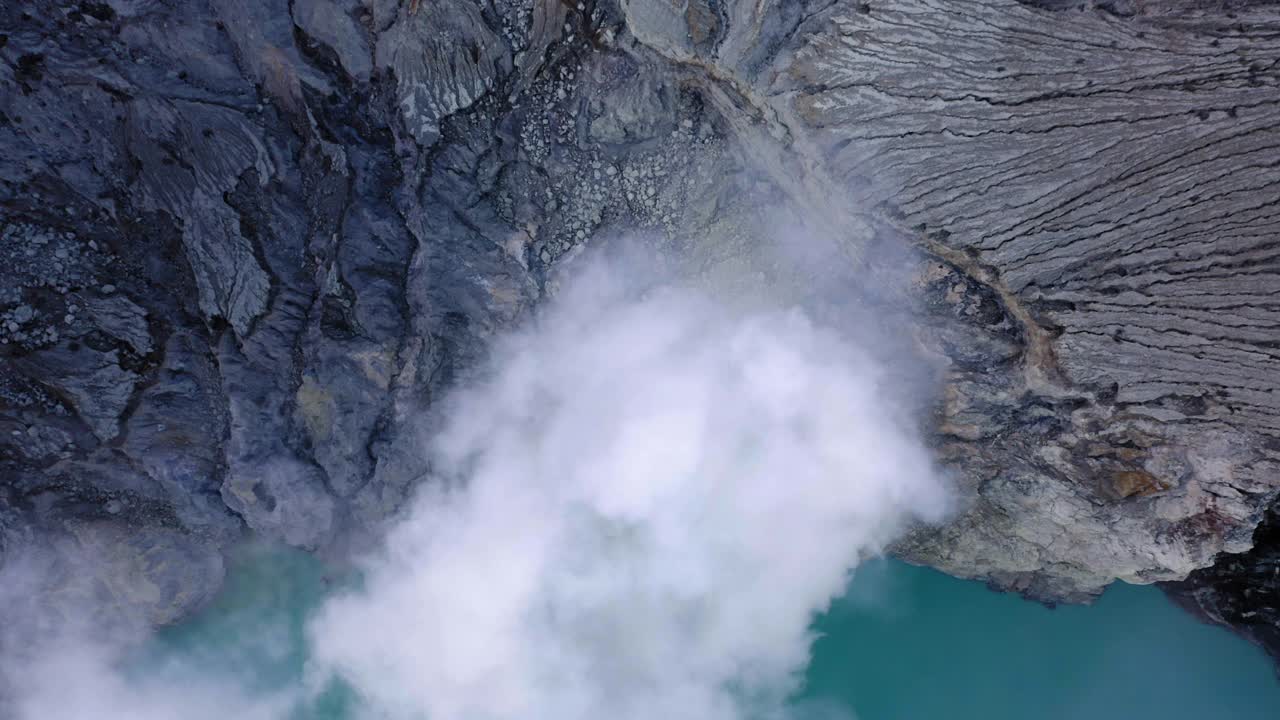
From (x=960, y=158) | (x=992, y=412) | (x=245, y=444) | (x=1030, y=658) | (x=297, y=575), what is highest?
(x=960, y=158)

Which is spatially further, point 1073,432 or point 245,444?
point 245,444

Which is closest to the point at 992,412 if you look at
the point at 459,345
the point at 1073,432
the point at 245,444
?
the point at 1073,432

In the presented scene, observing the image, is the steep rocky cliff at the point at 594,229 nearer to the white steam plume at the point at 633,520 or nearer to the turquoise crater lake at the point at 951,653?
the white steam plume at the point at 633,520

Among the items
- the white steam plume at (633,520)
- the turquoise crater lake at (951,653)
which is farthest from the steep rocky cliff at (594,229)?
the turquoise crater lake at (951,653)

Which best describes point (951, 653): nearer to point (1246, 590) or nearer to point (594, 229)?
point (1246, 590)

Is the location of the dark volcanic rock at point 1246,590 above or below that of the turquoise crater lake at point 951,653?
above

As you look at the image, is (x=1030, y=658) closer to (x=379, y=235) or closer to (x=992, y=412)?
(x=992, y=412)
